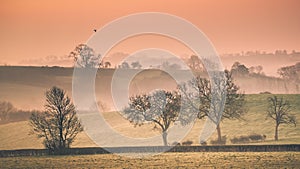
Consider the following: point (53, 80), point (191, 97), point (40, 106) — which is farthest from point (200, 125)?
point (53, 80)

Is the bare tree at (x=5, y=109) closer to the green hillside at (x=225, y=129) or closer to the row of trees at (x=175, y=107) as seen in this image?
the green hillside at (x=225, y=129)

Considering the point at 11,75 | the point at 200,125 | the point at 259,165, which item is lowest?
the point at 259,165

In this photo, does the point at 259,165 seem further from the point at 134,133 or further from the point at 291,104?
the point at 291,104

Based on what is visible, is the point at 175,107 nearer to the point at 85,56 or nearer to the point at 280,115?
the point at 280,115

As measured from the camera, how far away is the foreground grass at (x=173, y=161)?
58.7 m

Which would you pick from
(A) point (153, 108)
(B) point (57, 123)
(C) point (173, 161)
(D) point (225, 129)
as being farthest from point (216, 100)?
(C) point (173, 161)

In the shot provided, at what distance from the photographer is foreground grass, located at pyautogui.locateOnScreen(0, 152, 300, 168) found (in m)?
58.7

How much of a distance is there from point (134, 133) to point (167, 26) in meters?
48.0

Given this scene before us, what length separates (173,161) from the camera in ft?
208

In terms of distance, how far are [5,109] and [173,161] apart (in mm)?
117068

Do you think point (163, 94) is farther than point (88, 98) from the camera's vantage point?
No

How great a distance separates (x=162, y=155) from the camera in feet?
241

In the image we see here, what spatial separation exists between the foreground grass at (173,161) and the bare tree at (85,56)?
80858mm

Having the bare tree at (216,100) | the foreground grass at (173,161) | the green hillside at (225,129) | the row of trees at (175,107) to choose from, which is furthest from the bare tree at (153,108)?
the foreground grass at (173,161)
